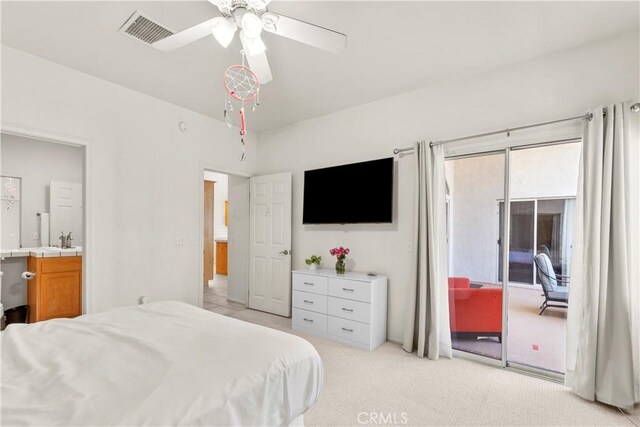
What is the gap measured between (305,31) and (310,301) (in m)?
2.79

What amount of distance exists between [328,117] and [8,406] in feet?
12.2

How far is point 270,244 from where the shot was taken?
4.41 m

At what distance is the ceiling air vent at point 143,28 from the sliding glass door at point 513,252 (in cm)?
282

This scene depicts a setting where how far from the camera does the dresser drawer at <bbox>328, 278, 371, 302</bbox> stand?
314cm

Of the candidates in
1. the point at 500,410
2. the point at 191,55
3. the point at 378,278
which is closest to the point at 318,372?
the point at 500,410

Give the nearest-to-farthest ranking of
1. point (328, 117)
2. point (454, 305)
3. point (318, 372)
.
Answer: point (318, 372)
point (454, 305)
point (328, 117)

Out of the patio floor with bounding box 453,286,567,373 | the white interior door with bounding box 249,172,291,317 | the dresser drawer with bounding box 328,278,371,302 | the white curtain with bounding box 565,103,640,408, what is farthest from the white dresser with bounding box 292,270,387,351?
the white curtain with bounding box 565,103,640,408

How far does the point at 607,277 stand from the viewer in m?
2.19

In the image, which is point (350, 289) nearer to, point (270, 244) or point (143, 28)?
point (270, 244)

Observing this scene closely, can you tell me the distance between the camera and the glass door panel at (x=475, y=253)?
115 inches

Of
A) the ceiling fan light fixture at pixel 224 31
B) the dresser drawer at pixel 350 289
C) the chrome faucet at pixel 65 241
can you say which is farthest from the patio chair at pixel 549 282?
the chrome faucet at pixel 65 241

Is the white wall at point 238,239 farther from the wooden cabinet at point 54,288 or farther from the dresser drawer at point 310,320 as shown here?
the wooden cabinet at point 54,288

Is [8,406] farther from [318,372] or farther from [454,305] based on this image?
[454,305]

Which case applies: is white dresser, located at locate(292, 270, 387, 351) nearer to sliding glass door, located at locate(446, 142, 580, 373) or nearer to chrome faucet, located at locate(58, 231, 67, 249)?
sliding glass door, located at locate(446, 142, 580, 373)
